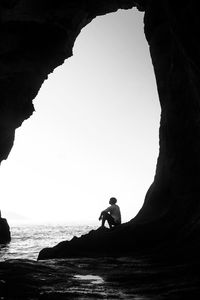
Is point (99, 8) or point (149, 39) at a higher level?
point (99, 8)

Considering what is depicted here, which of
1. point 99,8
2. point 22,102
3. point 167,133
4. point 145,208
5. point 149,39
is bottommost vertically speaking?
point 145,208

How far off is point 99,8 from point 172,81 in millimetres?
11404

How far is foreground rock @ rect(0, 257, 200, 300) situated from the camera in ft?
18.6

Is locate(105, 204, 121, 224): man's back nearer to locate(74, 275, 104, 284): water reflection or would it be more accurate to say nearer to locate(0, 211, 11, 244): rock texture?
locate(74, 275, 104, 284): water reflection

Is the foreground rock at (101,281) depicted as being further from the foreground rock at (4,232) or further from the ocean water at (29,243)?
the foreground rock at (4,232)

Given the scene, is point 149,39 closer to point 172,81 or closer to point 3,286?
point 172,81

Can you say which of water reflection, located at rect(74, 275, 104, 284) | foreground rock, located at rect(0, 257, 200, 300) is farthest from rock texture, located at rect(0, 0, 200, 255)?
water reflection, located at rect(74, 275, 104, 284)

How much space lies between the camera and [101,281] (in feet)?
24.0

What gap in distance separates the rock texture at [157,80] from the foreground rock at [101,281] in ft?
12.6

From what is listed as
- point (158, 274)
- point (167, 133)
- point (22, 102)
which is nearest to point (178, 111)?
point (167, 133)

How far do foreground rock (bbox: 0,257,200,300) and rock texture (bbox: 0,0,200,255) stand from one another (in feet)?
12.6

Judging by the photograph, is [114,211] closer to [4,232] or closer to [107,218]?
[107,218]

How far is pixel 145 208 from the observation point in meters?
17.0

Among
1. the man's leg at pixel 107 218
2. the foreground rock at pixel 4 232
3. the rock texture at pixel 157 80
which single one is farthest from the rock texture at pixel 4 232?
the man's leg at pixel 107 218
